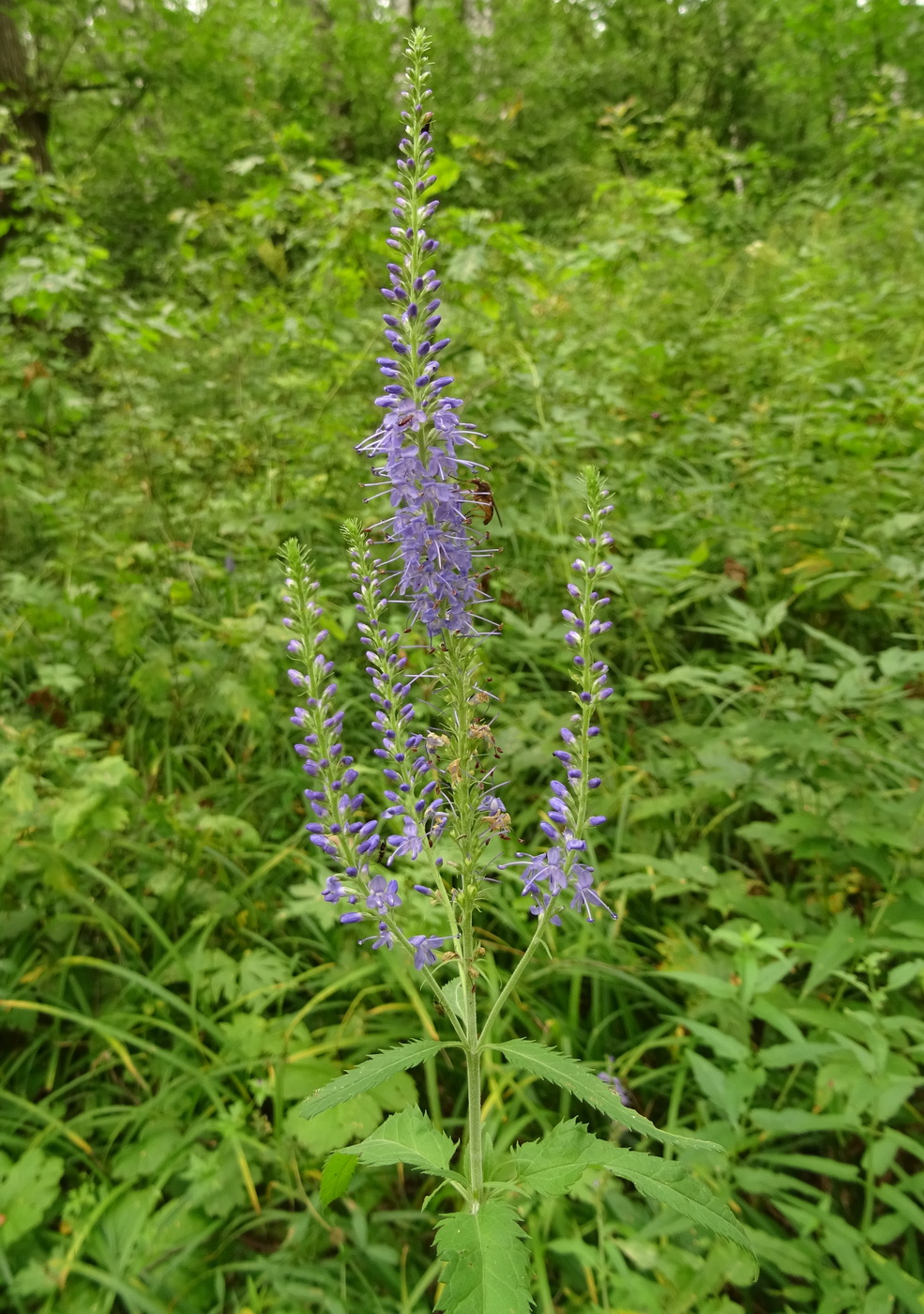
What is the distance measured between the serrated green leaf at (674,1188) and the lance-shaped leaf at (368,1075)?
1.23 feet

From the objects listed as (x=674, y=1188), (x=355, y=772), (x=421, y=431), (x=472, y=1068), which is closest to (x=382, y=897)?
(x=355, y=772)

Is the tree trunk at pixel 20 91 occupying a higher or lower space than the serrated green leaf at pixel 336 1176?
higher

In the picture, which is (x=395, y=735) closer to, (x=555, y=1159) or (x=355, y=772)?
(x=355, y=772)

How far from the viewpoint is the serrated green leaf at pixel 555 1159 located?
1.39 metres

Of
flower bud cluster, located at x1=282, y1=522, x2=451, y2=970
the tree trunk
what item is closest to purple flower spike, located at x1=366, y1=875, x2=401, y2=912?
flower bud cluster, located at x1=282, y1=522, x2=451, y2=970

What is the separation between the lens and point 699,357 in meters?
7.07

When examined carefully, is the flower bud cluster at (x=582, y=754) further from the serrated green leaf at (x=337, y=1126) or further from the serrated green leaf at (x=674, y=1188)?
the serrated green leaf at (x=337, y=1126)

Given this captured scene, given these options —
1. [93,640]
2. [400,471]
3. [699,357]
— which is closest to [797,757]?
[400,471]

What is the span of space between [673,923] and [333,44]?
22.0 meters

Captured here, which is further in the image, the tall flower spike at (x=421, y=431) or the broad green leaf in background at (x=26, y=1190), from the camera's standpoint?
the broad green leaf in background at (x=26, y=1190)

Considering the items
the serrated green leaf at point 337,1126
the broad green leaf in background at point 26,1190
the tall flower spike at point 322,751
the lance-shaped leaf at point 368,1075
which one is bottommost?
the broad green leaf in background at point 26,1190

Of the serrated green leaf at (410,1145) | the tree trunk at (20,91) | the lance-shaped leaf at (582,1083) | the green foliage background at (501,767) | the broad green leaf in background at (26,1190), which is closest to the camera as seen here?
the lance-shaped leaf at (582,1083)

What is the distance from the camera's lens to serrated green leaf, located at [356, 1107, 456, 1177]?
1459 mm

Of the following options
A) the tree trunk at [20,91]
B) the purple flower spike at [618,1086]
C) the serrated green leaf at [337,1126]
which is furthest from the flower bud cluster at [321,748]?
the tree trunk at [20,91]
